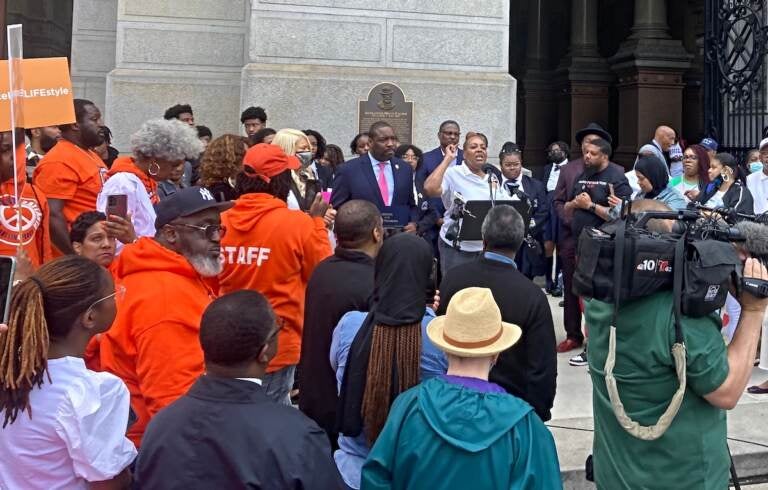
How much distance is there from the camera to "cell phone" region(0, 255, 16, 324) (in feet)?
8.52

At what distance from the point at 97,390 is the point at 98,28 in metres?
10.4

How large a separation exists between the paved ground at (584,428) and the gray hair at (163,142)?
3.04 meters

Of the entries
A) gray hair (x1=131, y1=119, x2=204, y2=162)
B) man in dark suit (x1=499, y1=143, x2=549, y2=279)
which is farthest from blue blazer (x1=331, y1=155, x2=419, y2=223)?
gray hair (x1=131, y1=119, x2=204, y2=162)

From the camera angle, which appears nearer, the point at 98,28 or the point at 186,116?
the point at 186,116

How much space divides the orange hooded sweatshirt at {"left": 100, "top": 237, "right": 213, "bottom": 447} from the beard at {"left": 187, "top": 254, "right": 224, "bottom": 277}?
125 millimetres

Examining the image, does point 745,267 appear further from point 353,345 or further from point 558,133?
point 558,133

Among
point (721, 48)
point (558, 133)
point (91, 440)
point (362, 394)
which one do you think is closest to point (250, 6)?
point (721, 48)

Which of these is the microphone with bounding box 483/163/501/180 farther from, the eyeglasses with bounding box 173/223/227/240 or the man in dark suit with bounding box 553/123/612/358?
the eyeglasses with bounding box 173/223/227/240

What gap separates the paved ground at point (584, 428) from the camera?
16.6 feet

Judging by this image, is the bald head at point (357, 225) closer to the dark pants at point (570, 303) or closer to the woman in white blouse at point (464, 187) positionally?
the woman in white blouse at point (464, 187)

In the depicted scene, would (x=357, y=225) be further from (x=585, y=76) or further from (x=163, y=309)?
(x=585, y=76)

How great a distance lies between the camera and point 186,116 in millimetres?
9141

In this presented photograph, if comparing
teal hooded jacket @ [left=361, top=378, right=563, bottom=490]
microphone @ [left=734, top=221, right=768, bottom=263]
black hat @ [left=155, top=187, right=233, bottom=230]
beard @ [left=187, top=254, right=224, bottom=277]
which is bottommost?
teal hooded jacket @ [left=361, top=378, right=563, bottom=490]

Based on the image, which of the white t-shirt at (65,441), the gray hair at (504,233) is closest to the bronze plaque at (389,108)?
the gray hair at (504,233)
